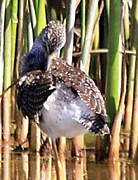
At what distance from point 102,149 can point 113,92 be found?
1.69ft

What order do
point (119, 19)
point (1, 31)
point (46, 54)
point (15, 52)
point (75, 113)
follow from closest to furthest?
point (75, 113)
point (46, 54)
point (119, 19)
point (1, 31)
point (15, 52)

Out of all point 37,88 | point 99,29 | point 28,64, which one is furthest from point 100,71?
point 37,88

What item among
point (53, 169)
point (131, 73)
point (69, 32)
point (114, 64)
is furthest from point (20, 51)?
point (53, 169)

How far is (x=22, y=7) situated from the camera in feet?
24.0

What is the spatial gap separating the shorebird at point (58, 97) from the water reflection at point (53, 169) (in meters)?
0.65

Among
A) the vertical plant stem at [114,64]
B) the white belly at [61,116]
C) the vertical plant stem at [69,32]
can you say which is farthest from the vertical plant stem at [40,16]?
the white belly at [61,116]

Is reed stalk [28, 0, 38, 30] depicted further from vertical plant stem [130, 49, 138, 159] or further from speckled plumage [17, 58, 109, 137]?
speckled plumage [17, 58, 109, 137]

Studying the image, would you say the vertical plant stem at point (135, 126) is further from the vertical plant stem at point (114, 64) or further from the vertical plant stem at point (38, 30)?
the vertical plant stem at point (38, 30)

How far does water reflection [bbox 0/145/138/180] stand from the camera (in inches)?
247

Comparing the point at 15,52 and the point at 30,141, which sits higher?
the point at 15,52

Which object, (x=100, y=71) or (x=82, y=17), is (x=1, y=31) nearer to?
(x=82, y=17)

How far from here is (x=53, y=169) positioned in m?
6.56

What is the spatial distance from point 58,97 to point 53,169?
1.24 m

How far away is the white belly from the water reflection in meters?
0.62
